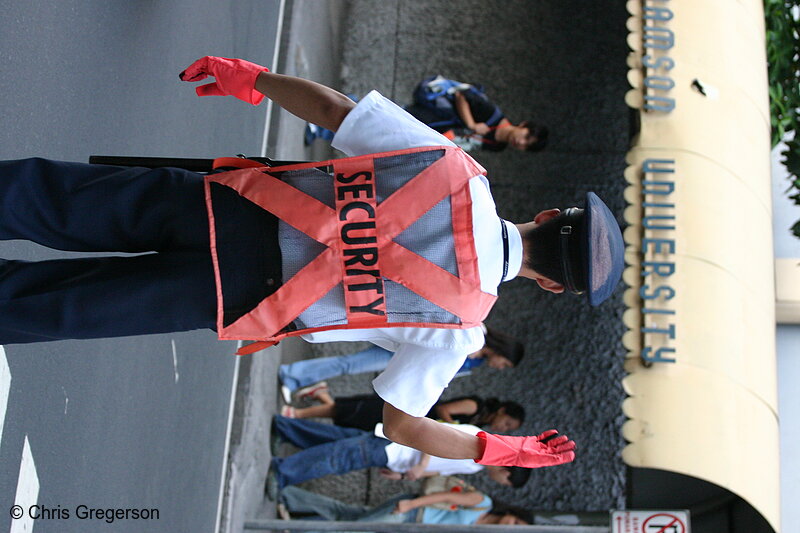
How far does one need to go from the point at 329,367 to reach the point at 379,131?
4.04 metres

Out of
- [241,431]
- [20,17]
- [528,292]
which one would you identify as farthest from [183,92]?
[528,292]

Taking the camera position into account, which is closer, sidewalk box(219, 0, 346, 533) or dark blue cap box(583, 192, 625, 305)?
dark blue cap box(583, 192, 625, 305)

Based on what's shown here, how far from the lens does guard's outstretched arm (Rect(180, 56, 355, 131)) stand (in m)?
2.31

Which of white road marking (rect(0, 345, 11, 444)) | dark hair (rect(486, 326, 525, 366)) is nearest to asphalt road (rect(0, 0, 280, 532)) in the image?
white road marking (rect(0, 345, 11, 444))

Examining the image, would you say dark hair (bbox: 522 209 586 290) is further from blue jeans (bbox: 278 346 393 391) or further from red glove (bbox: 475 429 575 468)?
blue jeans (bbox: 278 346 393 391)

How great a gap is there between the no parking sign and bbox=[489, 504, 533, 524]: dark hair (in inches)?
26.7

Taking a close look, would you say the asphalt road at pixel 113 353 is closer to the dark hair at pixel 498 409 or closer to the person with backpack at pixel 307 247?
the person with backpack at pixel 307 247

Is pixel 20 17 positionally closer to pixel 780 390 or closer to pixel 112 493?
pixel 112 493

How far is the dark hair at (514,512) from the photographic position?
5602 mm

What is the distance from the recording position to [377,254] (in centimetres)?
218

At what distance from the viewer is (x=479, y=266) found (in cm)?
224

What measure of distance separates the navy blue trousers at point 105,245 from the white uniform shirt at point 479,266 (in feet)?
1.38

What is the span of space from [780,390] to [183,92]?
4.73m

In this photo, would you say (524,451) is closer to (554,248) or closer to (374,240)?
(554,248)
